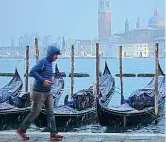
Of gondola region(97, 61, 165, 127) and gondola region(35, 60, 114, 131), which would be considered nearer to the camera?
gondola region(97, 61, 165, 127)

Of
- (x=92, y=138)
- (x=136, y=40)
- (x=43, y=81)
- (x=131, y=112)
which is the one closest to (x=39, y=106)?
(x=43, y=81)

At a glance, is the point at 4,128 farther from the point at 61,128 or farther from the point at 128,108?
the point at 128,108

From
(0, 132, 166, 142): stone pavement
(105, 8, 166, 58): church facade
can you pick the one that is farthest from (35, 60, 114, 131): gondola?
(105, 8, 166, 58): church facade

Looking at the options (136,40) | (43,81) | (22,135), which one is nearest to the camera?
(43,81)

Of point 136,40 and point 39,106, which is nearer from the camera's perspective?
point 39,106

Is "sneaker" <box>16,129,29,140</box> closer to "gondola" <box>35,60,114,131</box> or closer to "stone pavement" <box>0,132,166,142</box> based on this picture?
"stone pavement" <box>0,132,166,142</box>

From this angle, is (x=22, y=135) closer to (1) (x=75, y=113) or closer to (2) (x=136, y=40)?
(1) (x=75, y=113)

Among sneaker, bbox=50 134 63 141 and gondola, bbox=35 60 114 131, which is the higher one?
sneaker, bbox=50 134 63 141

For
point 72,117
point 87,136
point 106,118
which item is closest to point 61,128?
point 72,117

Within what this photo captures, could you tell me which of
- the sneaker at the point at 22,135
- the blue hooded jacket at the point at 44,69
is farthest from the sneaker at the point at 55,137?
the blue hooded jacket at the point at 44,69

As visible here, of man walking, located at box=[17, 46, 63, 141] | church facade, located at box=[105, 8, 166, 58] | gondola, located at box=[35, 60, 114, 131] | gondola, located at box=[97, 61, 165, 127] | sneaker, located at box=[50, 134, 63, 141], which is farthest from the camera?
church facade, located at box=[105, 8, 166, 58]

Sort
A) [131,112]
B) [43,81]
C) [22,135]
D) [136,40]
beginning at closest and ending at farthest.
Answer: [43,81] < [22,135] < [131,112] < [136,40]

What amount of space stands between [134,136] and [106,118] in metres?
4.61

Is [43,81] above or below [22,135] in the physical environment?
above
